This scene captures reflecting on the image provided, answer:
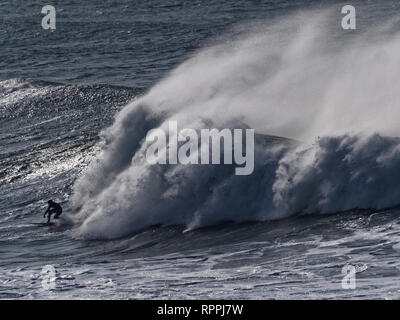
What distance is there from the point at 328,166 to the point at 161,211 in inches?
178

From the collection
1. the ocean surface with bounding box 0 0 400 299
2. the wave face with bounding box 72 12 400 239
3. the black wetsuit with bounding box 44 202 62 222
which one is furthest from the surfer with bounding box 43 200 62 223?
the wave face with bounding box 72 12 400 239

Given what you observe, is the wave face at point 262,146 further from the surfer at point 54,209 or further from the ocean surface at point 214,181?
the surfer at point 54,209

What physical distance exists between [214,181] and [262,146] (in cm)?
176

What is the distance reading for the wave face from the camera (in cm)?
2750

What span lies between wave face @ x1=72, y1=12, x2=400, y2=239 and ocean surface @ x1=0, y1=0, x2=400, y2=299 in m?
0.05

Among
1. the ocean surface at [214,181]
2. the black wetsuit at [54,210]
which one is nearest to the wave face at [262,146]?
the ocean surface at [214,181]

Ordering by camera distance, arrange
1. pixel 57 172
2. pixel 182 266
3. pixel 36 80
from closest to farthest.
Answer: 1. pixel 182 266
2. pixel 57 172
3. pixel 36 80

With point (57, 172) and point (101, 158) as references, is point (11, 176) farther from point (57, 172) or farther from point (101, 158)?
point (101, 158)

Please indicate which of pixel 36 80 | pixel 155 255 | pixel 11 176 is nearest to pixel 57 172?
pixel 11 176

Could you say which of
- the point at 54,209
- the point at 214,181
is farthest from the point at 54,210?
the point at 214,181

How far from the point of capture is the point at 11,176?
34.8 m

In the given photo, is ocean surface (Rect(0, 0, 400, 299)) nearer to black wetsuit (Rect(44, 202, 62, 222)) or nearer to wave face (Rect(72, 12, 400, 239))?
wave face (Rect(72, 12, 400, 239))
